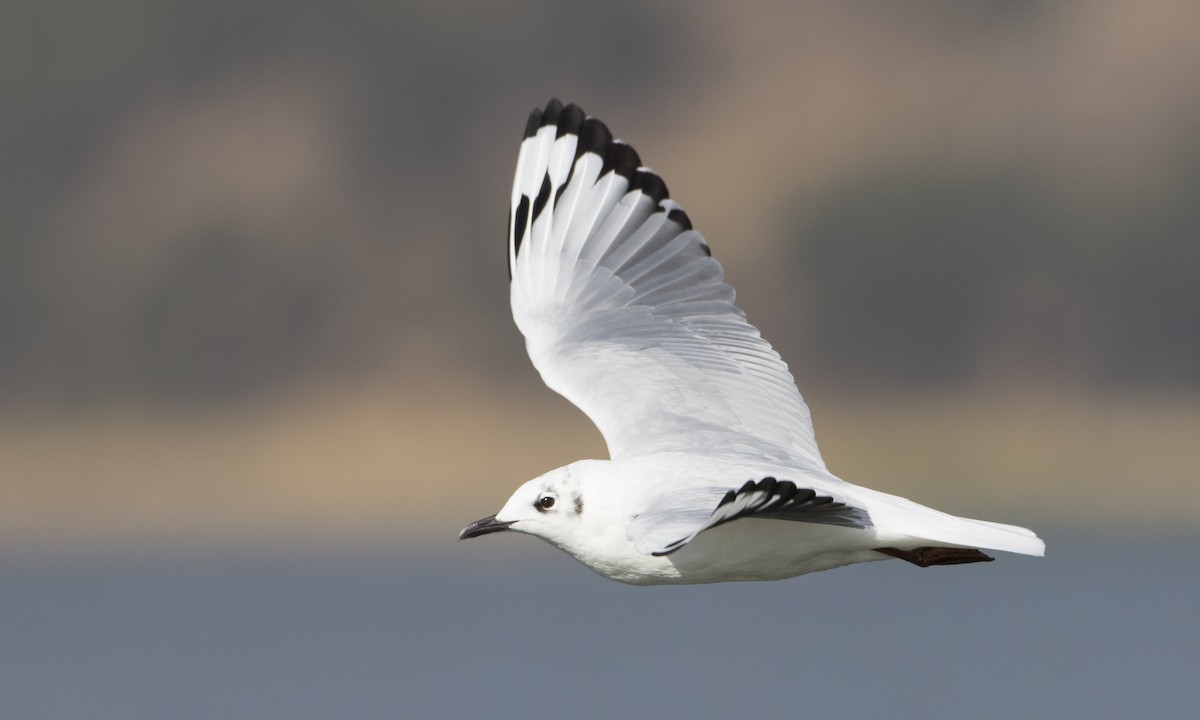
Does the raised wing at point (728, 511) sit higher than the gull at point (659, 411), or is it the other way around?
the gull at point (659, 411)

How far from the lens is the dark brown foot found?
28.6 ft

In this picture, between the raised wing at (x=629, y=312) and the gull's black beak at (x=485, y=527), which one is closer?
the gull's black beak at (x=485, y=527)

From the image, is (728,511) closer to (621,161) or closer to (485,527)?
(485,527)

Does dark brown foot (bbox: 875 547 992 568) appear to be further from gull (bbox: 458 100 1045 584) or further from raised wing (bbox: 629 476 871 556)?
raised wing (bbox: 629 476 871 556)

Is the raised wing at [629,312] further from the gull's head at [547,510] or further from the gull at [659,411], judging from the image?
the gull's head at [547,510]

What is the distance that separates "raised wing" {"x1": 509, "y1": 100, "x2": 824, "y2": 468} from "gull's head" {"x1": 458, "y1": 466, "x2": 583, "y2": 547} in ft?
1.66

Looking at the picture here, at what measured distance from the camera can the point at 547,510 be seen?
8359 mm

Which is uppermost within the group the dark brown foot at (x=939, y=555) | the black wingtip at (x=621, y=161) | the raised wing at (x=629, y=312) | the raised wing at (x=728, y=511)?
the black wingtip at (x=621, y=161)

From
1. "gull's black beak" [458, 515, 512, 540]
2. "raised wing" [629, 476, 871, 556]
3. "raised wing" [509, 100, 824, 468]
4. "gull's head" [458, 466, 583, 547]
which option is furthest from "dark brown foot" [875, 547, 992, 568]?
"gull's black beak" [458, 515, 512, 540]

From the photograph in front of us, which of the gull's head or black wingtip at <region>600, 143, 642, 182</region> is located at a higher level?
black wingtip at <region>600, 143, 642, 182</region>

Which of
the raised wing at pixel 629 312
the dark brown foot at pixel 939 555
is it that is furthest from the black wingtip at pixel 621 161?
the dark brown foot at pixel 939 555

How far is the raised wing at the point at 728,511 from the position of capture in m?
6.84

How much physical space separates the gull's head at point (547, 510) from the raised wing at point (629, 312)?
0.51 m

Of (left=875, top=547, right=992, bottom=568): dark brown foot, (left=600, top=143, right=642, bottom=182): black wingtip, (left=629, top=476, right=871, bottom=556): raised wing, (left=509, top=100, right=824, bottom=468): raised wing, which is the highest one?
(left=600, top=143, right=642, bottom=182): black wingtip
